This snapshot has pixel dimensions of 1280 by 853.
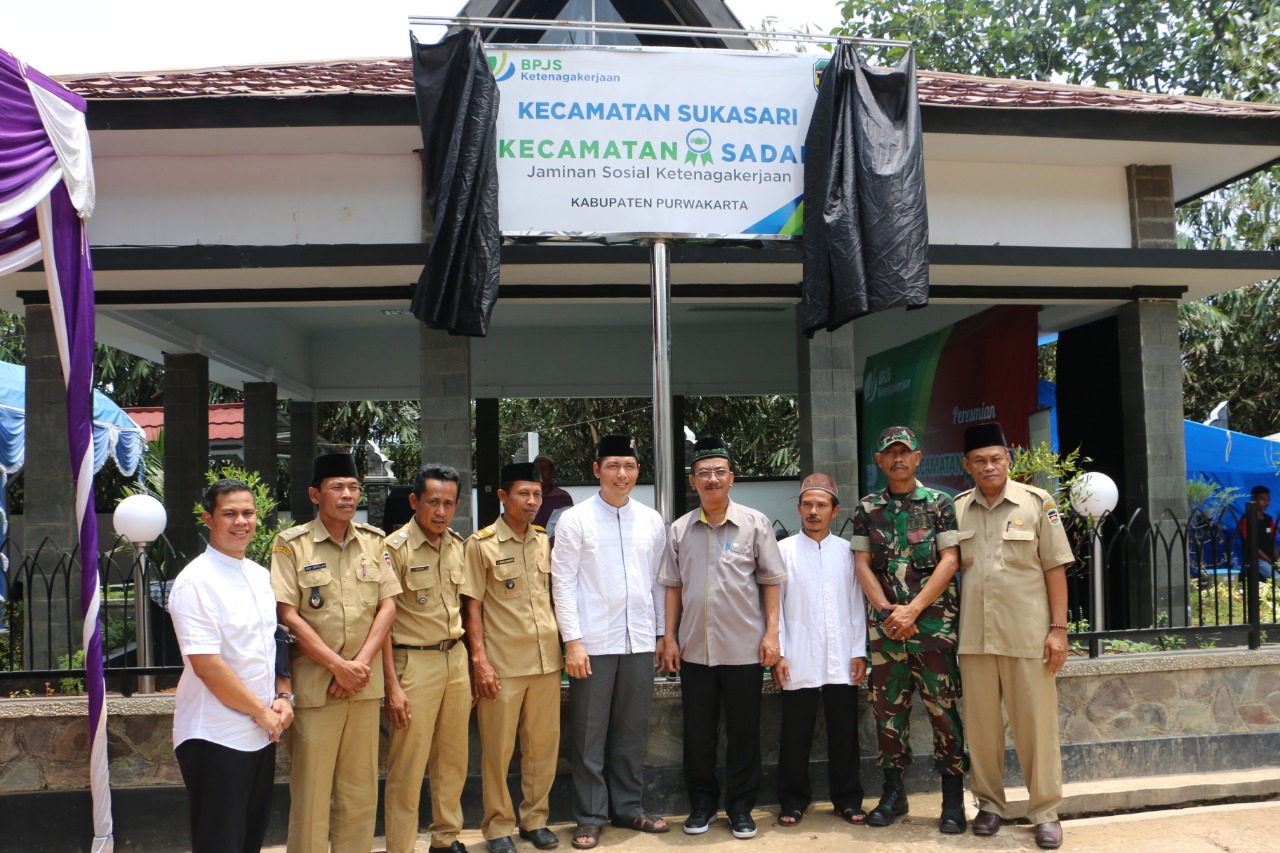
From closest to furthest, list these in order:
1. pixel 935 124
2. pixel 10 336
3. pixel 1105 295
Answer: pixel 935 124
pixel 1105 295
pixel 10 336

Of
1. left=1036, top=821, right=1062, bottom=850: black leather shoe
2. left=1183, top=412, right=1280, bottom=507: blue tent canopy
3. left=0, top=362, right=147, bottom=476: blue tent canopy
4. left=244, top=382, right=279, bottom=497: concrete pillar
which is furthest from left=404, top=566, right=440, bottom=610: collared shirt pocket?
left=1183, top=412, right=1280, bottom=507: blue tent canopy

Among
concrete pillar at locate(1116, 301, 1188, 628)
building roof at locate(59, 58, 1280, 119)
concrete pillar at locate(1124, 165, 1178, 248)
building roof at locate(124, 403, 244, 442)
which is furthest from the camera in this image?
building roof at locate(124, 403, 244, 442)

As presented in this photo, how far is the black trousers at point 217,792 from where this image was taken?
3.80m

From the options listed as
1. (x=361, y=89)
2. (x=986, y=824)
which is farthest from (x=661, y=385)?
(x=361, y=89)

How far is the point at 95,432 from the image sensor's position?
1257cm

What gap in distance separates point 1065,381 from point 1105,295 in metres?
1.17

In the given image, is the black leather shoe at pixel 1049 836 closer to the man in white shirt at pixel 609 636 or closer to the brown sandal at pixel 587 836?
the man in white shirt at pixel 609 636

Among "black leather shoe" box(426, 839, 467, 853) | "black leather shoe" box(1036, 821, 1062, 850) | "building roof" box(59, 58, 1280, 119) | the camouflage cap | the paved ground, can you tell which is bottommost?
the paved ground

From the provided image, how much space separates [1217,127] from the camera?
765 cm

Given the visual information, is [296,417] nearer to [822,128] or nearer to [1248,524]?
[822,128]

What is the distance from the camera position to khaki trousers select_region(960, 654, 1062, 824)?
4.90 metres

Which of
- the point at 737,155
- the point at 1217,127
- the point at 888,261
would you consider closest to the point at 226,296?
the point at 737,155

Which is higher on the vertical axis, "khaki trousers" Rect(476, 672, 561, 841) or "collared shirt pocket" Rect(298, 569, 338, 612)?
"collared shirt pocket" Rect(298, 569, 338, 612)

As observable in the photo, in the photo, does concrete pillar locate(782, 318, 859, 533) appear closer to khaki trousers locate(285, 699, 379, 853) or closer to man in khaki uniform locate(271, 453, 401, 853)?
man in khaki uniform locate(271, 453, 401, 853)
